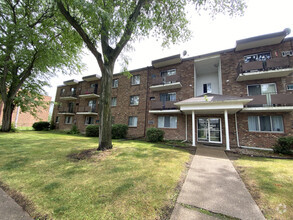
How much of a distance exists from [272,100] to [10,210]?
42.0ft

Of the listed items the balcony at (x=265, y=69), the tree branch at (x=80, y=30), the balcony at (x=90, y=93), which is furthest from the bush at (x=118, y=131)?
the balcony at (x=265, y=69)

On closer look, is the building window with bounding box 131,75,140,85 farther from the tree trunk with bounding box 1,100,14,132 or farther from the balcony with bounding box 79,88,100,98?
the tree trunk with bounding box 1,100,14,132

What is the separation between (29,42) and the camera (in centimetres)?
1090

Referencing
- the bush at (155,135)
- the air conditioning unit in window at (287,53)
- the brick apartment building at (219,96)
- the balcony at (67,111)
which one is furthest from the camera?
the balcony at (67,111)

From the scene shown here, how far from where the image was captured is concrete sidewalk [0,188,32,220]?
189 centimetres

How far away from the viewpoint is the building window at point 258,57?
9614 mm

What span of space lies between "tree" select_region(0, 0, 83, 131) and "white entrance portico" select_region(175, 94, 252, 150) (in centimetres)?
917

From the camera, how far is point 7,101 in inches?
530

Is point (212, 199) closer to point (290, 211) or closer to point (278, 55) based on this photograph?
point (290, 211)

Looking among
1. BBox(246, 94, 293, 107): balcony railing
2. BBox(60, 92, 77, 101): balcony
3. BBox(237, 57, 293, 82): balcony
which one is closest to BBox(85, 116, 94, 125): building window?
BBox(60, 92, 77, 101): balcony

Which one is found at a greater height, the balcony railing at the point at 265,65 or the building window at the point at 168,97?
the balcony railing at the point at 265,65

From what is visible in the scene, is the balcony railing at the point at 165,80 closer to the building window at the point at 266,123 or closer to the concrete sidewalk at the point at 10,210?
the building window at the point at 266,123

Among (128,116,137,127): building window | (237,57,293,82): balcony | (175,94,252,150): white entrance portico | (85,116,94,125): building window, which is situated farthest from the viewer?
(85,116,94,125): building window

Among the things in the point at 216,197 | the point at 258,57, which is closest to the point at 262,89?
the point at 258,57
